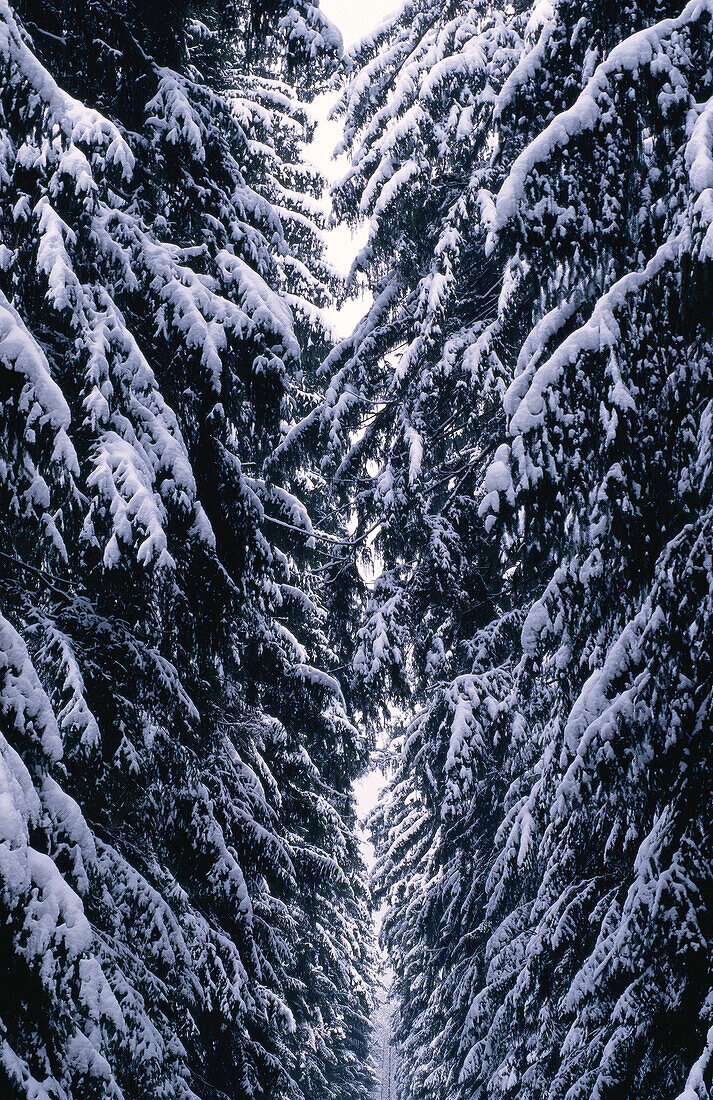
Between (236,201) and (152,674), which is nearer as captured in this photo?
(152,674)

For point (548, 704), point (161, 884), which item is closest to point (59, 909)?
point (161, 884)

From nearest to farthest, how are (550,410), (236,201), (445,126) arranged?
(550,410) < (236,201) < (445,126)

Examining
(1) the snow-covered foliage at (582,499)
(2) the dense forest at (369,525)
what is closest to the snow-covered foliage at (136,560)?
(2) the dense forest at (369,525)

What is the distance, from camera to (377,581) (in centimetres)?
870

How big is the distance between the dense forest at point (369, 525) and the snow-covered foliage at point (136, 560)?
0.09ft

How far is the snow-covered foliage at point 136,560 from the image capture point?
11.2 ft

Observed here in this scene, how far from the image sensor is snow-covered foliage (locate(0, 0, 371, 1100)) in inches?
134

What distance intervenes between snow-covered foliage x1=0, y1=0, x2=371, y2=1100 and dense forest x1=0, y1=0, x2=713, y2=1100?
3cm

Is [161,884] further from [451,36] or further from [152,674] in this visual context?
[451,36]

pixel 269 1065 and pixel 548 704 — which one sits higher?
pixel 548 704

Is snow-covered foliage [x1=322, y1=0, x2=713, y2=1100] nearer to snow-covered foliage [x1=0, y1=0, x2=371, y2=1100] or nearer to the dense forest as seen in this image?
the dense forest

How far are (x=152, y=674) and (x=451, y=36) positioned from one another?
748 centimetres

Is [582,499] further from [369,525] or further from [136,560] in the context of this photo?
[369,525]

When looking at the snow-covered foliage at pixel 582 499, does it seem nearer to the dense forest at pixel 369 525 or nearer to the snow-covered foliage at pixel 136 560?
the dense forest at pixel 369 525
